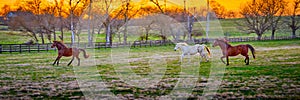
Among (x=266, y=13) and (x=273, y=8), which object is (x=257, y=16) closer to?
(x=266, y=13)

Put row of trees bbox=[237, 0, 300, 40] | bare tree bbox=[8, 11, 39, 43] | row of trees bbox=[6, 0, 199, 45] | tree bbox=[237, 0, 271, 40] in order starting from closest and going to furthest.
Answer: row of trees bbox=[6, 0, 199, 45]
bare tree bbox=[8, 11, 39, 43]
tree bbox=[237, 0, 271, 40]
row of trees bbox=[237, 0, 300, 40]

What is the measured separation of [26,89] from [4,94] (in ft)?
2.73

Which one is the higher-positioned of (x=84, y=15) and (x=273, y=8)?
(x=273, y=8)

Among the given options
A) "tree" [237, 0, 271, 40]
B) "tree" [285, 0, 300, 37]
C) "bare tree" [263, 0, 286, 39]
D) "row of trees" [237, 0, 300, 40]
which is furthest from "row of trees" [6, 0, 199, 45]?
"tree" [285, 0, 300, 37]

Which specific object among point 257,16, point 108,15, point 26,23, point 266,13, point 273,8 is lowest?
point 26,23

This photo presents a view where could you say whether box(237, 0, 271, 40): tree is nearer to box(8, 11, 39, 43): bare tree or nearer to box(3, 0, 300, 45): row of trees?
box(3, 0, 300, 45): row of trees

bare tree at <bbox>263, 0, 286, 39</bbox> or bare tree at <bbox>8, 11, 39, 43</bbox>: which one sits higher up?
bare tree at <bbox>263, 0, 286, 39</bbox>

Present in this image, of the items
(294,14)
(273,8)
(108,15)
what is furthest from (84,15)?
(294,14)

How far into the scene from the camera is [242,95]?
824 centimetres

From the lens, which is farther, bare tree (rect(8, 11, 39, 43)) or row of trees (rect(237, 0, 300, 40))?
row of trees (rect(237, 0, 300, 40))

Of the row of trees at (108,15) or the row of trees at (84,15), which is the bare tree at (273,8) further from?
the row of trees at (84,15)

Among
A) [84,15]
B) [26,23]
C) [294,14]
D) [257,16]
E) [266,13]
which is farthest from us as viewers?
[294,14]

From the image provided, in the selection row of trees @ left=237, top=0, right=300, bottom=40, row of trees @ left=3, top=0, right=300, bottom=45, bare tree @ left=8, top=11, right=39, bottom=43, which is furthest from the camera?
row of trees @ left=237, top=0, right=300, bottom=40

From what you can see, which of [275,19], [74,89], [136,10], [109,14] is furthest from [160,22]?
[74,89]
